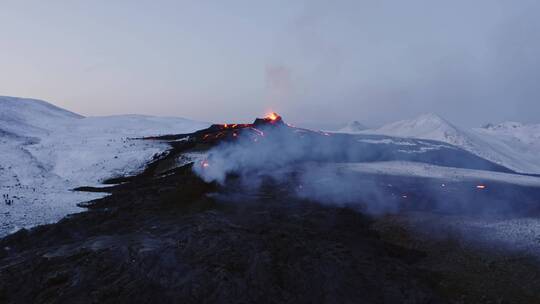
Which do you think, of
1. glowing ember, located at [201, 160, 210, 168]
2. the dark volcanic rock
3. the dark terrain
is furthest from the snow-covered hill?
glowing ember, located at [201, 160, 210, 168]

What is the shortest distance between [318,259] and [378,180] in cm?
3046

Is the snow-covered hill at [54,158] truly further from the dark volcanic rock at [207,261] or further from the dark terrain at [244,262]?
the dark volcanic rock at [207,261]

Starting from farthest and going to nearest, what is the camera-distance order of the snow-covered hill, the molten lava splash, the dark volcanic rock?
1. the molten lava splash
2. the snow-covered hill
3. the dark volcanic rock

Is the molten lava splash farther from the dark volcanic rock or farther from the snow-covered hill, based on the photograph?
the dark volcanic rock

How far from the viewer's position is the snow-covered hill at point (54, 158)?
3353 cm

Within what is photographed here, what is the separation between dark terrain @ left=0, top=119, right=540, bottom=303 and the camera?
17.5m

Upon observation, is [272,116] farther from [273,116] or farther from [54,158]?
[54,158]

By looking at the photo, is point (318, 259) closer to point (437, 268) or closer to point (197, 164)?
point (437, 268)

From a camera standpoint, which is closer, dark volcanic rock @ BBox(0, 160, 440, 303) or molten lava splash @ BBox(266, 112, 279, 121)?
dark volcanic rock @ BBox(0, 160, 440, 303)

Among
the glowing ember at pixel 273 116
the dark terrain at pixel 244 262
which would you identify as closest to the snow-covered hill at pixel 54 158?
the dark terrain at pixel 244 262

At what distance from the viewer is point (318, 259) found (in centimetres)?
2105

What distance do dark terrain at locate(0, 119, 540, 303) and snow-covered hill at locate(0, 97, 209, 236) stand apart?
633cm

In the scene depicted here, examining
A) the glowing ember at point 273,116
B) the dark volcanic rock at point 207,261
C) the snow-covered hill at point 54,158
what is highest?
the glowing ember at point 273,116

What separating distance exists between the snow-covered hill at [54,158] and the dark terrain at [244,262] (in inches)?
249
